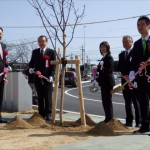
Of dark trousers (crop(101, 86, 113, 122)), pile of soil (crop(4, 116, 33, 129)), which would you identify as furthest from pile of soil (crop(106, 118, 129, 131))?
pile of soil (crop(4, 116, 33, 129))

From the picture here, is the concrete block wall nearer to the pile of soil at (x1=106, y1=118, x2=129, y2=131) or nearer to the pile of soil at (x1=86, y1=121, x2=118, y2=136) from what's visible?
the pile of soil at (x1=106, y1=118, x2=129, y2=131)

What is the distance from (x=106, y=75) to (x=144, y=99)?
130 centimetres

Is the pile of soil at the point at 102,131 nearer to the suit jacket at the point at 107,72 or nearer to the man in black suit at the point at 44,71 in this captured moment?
the suit jacket at the point at 107,72

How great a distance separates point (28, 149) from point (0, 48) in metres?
3.78

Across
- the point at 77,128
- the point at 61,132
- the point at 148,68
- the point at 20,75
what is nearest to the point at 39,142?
the point at 61,132

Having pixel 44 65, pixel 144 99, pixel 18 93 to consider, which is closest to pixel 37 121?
pixel 44 65

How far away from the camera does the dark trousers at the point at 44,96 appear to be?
910 cm

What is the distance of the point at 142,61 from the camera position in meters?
7.05

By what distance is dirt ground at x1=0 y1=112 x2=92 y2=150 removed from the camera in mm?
Result: 5840

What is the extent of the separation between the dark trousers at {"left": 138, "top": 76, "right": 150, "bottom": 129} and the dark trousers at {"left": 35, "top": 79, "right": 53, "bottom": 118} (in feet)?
8.80

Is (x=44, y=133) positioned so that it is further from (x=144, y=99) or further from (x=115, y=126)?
(x=144, y=99)

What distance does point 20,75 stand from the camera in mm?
11398

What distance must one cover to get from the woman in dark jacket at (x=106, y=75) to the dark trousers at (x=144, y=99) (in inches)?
45.3

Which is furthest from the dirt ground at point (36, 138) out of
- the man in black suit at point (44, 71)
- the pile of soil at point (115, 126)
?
the man in black suit at point (44, 71)
